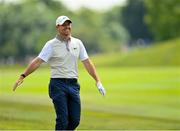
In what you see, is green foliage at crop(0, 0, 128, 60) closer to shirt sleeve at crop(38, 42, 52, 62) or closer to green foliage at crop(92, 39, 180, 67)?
green foliage at crop(92, 39, 180, 67)

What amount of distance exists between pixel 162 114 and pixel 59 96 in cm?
1331

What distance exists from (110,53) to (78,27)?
24.4ft

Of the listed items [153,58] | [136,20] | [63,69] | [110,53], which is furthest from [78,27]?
[63,69]

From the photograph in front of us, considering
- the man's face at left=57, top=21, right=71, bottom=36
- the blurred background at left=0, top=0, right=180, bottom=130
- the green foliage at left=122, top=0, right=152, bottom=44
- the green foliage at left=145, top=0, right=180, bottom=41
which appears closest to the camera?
the man's face at left=57, top=21, right=71, bottom=36

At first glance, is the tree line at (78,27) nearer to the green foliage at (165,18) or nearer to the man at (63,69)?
the green foliage at (165,18)

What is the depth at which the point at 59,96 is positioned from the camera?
32.2 ft

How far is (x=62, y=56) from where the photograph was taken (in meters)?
9.81

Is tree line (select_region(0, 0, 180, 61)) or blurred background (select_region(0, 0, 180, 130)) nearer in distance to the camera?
blurred background (select_region(0, 0, 180, 130))

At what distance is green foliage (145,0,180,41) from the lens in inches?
4144

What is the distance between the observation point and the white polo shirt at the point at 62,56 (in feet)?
32.1

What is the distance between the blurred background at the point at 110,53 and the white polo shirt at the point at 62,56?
→ 4258mm

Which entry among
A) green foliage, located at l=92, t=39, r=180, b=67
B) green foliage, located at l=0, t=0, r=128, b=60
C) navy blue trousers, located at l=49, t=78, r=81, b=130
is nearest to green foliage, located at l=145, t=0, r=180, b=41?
green foliage, located at l=0, t=0, r=128, b=60

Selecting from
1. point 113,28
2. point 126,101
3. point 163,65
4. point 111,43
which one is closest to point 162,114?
point 126,101

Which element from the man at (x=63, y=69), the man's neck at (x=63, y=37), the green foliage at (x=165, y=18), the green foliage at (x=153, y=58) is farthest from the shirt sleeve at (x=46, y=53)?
the green foliage at (x=165, y=18)
